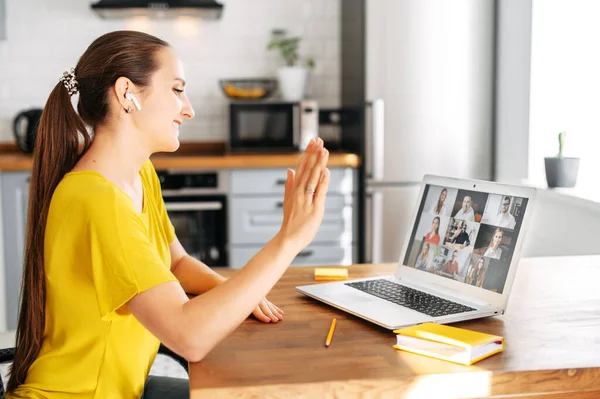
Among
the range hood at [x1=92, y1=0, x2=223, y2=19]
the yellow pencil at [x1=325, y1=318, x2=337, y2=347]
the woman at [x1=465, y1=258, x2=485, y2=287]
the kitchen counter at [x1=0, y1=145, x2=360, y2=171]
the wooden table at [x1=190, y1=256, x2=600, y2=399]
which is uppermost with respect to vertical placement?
the range hood at [x1=92, y1=0, x2=223, y2=19]

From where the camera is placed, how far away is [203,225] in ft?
12.6

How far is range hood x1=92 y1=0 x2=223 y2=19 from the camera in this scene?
402 centimetres

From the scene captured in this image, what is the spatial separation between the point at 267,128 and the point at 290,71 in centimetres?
44

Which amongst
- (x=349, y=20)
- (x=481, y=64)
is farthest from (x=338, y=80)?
(x=481, y=64)

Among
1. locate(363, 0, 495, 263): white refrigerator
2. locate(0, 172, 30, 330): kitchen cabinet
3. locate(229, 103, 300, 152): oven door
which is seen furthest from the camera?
locate(229, 103, 300, 152): oven door

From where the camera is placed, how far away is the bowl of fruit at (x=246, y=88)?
4176 millimetres

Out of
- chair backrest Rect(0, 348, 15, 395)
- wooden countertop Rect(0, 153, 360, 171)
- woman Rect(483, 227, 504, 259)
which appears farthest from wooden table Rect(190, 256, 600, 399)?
wooden countertop Rect(0, 153, 360, 171)

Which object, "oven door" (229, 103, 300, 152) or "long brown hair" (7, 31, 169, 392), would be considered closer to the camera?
"long brown hair" (7, 31, 169, 392)

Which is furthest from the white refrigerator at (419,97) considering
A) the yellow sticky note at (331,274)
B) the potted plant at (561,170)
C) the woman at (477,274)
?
the woman at (477,274)

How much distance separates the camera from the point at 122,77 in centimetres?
140

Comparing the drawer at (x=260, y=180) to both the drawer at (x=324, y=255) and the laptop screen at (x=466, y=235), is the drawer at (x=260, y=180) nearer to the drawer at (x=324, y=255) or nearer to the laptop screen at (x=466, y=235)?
the drawer at (x=324, y=255)

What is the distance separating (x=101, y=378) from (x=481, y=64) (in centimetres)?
298

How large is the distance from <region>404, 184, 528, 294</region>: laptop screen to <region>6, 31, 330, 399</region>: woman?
389 mm

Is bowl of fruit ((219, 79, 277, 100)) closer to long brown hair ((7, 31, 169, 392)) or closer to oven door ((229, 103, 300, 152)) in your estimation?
oven door ((229, 103, 300, 152))
